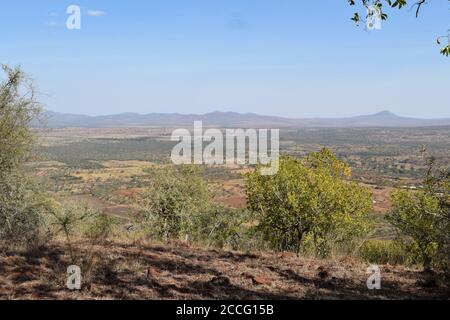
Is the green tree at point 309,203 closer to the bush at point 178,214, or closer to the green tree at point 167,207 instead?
the bush at point 178,214

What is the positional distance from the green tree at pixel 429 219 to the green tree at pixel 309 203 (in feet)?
5.62

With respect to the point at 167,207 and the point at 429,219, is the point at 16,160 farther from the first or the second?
the point at 429,219

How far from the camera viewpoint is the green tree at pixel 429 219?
771cm

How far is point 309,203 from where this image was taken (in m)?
18.0

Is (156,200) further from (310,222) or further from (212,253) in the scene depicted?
(212,253)

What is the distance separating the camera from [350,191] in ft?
65.2

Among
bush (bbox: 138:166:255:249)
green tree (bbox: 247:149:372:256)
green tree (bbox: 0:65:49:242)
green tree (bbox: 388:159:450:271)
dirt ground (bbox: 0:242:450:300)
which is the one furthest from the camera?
bush (bbox: 138:166:255:249)

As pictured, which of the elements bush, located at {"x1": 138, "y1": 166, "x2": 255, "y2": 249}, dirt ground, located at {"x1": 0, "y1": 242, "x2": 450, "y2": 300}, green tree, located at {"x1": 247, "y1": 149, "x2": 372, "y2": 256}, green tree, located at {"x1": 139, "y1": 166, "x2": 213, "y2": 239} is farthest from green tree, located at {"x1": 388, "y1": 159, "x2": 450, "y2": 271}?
green tree, located at {"x1": 139, "y1": 166, "x2": 213, "y2": 239}

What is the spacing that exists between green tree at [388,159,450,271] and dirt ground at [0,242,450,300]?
0.75m

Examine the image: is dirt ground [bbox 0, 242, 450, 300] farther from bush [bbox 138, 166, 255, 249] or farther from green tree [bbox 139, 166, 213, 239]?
green tree [bbox 139, 166, 213, 239]

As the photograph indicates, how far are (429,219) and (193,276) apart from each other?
5.23m

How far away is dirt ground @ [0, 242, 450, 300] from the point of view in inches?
246

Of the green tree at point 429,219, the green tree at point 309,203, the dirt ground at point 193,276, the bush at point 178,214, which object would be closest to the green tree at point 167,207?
the bush at point 178,214

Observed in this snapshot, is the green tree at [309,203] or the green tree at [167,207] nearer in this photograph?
the green tree at [309,203]
